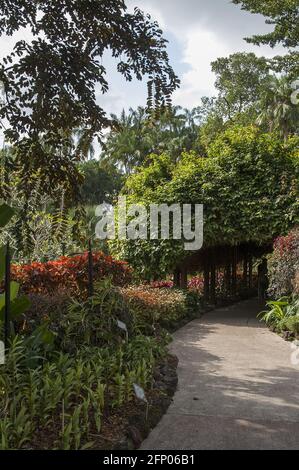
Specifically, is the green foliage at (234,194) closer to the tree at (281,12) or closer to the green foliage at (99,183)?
the tree at (281,12)

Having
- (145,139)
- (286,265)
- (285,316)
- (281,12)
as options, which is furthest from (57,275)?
(145,139)

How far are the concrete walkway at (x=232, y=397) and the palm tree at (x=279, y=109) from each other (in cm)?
2173

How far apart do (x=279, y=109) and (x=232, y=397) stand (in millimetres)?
25791

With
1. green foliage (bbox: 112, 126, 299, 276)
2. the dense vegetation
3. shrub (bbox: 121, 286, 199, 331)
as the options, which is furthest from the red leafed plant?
green foliage (bbox: 112, 126, 299, 276)

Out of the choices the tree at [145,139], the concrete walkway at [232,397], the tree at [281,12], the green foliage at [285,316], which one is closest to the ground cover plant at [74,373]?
the concrete walkway at [232,397]

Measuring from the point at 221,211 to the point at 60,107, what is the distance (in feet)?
27.5

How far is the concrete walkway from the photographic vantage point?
3.79 meters

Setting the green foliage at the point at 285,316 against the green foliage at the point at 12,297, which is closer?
the green foliage at the point at 12,297

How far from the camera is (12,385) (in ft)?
13.3

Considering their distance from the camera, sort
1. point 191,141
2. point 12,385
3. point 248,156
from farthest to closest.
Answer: point 191,141 → point 248,156 → point 12,385

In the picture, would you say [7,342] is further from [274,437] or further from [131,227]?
[131,227]

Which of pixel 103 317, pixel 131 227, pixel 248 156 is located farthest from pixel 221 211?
pixel 103 317

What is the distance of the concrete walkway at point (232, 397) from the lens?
379 cm

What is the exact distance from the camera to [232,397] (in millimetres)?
4969
